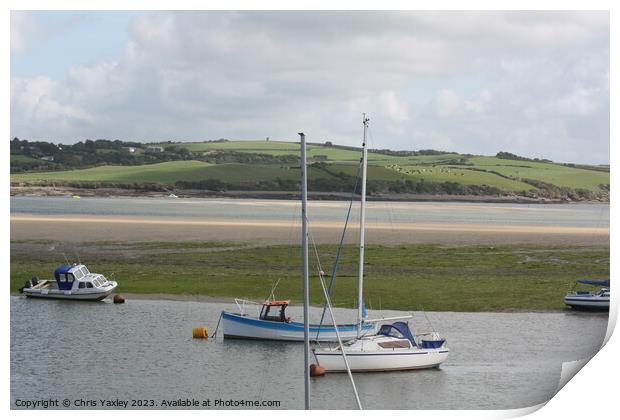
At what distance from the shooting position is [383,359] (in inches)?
846

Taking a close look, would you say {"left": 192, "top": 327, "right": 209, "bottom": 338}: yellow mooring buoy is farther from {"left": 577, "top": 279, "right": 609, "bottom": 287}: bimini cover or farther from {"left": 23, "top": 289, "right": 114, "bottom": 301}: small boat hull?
{"left": 577, "top": 279, "right": 609, "bottom": 287}: bimini cover

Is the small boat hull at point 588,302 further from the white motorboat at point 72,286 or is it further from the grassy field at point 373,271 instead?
the white motorboat at point 72,286

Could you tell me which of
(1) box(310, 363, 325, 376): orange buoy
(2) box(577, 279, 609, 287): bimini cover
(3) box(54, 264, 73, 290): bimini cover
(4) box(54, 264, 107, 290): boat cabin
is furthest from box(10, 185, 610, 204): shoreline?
(1) box(310, 363, 325, 376): orange buoy

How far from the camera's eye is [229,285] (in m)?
31.4

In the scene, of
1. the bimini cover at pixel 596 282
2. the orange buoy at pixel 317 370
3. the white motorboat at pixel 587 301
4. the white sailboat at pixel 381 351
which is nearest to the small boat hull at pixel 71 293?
the white sailboat at pixel 381 351

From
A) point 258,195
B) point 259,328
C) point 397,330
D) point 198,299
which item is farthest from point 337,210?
point 397,330

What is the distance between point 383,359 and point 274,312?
421 centimetres

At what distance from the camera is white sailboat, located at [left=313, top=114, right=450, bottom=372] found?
21.2 metres

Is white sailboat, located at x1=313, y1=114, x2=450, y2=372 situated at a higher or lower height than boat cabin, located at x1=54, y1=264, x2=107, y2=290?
lower

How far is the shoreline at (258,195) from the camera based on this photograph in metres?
81.8

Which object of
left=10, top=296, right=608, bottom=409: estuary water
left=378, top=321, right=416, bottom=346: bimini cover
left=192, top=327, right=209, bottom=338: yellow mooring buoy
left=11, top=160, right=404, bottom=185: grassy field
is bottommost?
left=10, top=296, right=608, bottom=409: estuary water

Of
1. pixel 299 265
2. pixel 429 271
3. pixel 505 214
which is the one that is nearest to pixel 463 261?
pixel 429 271

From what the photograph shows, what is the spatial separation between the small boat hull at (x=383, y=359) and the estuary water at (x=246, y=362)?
0.61 ft
